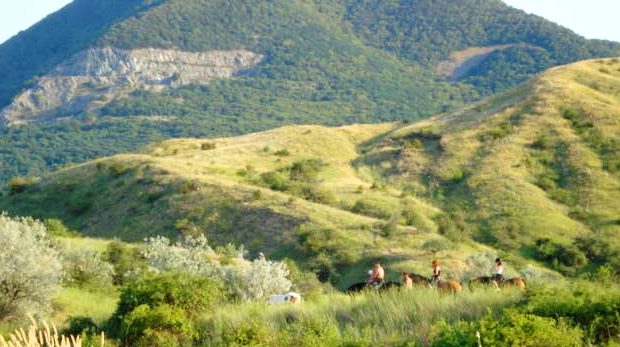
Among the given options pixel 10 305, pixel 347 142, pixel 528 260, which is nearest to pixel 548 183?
pixel 528 260

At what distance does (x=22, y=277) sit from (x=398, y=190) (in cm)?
4697

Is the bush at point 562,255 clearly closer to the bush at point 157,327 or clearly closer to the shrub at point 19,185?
the bush at point 157,327

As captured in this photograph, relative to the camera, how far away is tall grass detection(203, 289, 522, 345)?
41.0 ft

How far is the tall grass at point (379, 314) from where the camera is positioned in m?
12.5

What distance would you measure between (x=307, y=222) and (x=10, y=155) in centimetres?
13922

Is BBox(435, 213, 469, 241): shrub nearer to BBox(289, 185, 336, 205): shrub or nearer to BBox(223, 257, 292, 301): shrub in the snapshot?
BBox(289, 185, 336, 205): shrub

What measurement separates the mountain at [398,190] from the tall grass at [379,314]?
26.8 metres

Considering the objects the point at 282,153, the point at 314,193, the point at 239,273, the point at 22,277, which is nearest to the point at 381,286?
the point at 239,273

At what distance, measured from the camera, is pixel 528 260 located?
1932 inches

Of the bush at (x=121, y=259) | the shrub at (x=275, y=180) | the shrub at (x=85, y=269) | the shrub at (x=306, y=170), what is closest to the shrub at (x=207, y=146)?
the shrub at (x=306, y=170)

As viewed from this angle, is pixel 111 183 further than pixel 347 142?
No

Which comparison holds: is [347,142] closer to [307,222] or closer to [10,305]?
[307,222]

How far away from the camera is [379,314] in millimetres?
13367

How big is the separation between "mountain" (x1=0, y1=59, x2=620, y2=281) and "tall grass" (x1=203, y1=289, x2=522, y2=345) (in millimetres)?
26788
